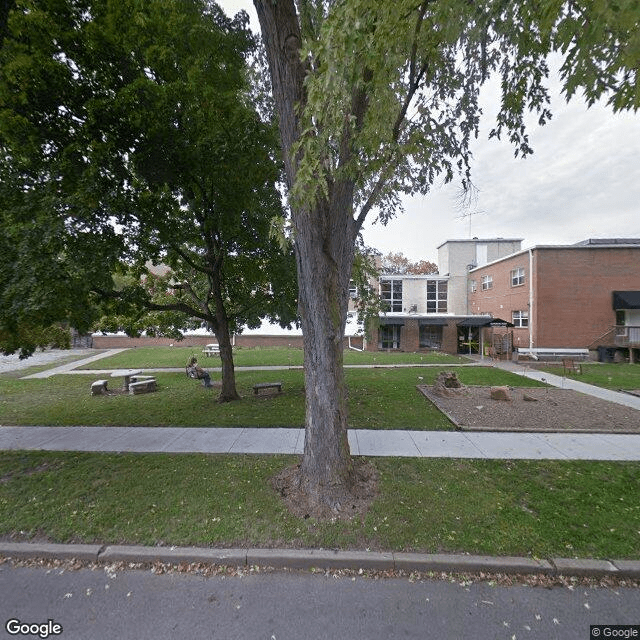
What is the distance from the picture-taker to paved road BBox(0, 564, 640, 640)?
2682 mm

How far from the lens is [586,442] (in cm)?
629

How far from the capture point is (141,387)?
433 inches

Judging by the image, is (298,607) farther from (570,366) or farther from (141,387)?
(570,366)

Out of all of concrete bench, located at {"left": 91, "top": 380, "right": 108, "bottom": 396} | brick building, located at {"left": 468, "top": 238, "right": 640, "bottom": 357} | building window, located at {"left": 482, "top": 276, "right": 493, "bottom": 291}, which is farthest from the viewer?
building window, located at {"left": 482, "top": 276, "right": 493, "bottom": 291}

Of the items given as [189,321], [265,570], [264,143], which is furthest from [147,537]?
[189,321]

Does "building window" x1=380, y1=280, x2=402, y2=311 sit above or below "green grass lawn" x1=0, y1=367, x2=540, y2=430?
above

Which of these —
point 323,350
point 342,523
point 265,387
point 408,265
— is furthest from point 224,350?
point 408,265

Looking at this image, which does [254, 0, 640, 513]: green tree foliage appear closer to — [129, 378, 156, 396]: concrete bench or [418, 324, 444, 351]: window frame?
[129, 378, 156, 396]: concrete bench

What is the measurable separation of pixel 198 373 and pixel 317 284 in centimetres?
989

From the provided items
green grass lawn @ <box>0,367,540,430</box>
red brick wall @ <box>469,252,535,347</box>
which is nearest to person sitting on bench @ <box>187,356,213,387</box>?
green grass lawn @ <box>0,367,540,430</box>

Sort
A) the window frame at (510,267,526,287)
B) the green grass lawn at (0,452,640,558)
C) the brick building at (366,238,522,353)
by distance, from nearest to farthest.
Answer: the green grass lawn at (0,452,640,558) < the window frame at (510,267,526,287) < the brick building at (366,238,522,353)

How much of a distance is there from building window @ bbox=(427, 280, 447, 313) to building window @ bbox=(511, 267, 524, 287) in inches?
293

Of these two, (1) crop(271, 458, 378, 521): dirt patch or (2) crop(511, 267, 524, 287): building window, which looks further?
(2) crop(511, 267, 524, 287): building window

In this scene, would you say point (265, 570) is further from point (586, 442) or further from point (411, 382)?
point (411, 382)
